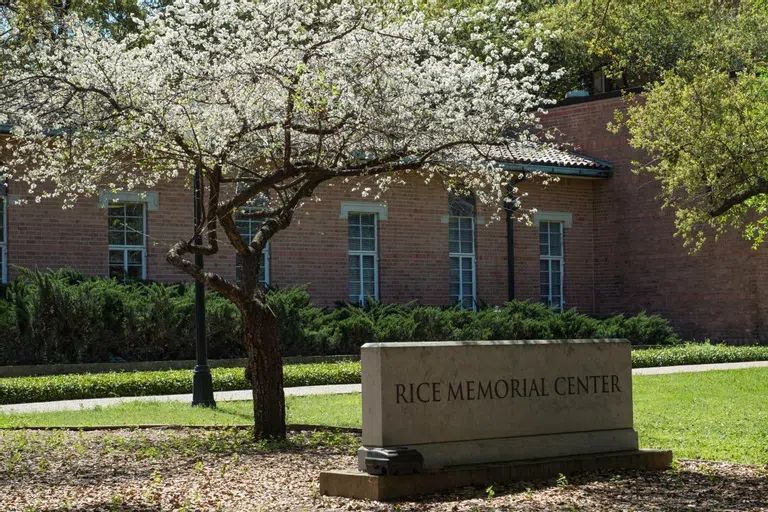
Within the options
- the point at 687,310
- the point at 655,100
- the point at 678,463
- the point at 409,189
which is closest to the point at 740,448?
the point at 678,463

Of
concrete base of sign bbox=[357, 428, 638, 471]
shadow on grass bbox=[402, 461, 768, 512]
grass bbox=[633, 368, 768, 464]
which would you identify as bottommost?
shadow on grass bbox=[402, 461, 768, 512]

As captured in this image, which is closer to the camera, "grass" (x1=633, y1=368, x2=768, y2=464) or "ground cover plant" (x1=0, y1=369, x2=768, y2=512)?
"ground cover plant" (x1=0, y1=369, x2=768, y2=512)

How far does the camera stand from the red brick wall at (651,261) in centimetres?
2711

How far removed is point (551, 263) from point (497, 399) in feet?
67.6

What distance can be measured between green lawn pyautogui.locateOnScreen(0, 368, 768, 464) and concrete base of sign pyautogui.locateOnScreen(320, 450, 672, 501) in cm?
120

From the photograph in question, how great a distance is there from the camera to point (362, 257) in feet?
83.9

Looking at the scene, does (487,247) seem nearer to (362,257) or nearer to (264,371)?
(362,257)

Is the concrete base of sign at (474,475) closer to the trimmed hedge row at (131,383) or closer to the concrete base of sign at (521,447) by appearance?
the concrete base of sign at (521,447)

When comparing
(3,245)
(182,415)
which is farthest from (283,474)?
(3,245)

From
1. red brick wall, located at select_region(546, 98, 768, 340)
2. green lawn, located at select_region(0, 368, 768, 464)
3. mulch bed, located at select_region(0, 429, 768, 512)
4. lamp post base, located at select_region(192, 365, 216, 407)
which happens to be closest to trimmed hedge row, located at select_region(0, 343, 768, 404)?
green lawn, located at select_region(0, 368, 768, 464)

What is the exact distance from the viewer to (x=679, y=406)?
583 inches

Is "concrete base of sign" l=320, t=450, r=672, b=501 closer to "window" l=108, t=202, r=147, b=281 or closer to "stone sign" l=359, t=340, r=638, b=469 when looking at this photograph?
"stone sign" l=359, t=340, r=638, b=469

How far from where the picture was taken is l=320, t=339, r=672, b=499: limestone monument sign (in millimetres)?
8188

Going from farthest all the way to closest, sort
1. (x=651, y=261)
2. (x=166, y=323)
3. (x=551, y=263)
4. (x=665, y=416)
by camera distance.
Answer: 1. (x=551, y=263)
2. (x=651, y=261)
3. (x=166, y=323)
4. (x=665, y=416)
